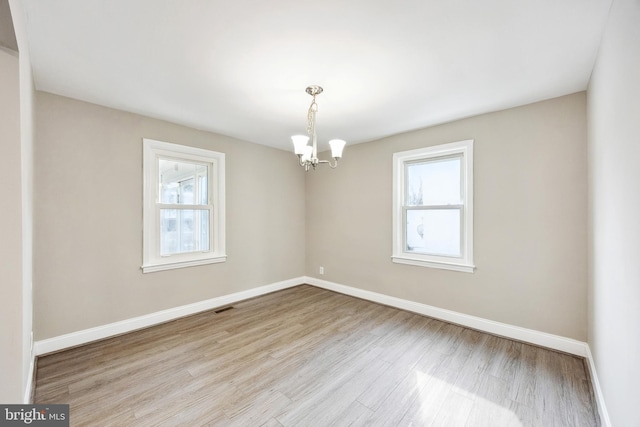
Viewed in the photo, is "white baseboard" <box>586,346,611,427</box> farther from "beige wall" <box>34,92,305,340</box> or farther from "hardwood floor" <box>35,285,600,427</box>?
"beige wall" <box>34,92,305,340</box>

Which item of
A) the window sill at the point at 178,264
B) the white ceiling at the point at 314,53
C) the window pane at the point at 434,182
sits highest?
the white ceiling at the point at 314,53

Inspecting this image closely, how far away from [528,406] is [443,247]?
1.81 metres

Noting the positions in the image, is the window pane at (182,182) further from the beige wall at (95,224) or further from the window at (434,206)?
the window at (434,206)

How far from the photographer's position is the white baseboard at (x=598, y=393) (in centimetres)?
161

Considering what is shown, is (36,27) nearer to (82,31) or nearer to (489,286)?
(82,31)

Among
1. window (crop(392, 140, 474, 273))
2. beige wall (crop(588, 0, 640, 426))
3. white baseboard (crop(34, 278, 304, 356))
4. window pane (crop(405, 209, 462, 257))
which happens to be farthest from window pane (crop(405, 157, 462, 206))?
white baseboard (crop(34, 278, 304, 356))

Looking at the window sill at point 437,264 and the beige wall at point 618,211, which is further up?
the beige wall at point 618,211

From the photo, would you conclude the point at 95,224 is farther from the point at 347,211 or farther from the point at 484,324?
the point at 484,324

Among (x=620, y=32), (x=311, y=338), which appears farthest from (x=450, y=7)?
(x=311, y=338)

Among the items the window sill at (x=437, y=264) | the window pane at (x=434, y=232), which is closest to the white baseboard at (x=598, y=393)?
the window sill at (x=437, y=264)

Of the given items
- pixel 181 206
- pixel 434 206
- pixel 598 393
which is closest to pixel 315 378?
pixel 598 393

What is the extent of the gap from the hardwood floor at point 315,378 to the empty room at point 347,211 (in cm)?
2

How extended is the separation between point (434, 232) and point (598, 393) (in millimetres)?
1984

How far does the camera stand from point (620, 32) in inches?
52.0
